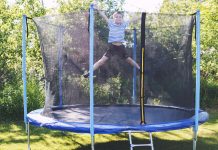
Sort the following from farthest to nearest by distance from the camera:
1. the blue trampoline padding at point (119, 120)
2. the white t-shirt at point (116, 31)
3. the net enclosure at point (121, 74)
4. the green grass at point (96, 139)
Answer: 1. the green grass at point (96, 139)
2. the white t-shirt at point (116, 31)
3. the net enclosure at point (121, 74)
4. the blue trampoline padding at point (119, 120)

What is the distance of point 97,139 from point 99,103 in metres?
0.69

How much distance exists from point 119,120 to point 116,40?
37.0 inches

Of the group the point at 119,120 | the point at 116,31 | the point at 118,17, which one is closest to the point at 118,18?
the point at 118,17

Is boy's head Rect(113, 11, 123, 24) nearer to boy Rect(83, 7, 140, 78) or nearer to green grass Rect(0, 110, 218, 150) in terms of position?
boy Rect(83, 7, 140, 78)

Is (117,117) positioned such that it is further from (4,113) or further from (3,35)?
(3,35)

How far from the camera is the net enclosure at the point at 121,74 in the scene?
4.10 metres

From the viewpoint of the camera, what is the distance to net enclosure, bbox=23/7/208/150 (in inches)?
161

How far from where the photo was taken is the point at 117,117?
4.57m

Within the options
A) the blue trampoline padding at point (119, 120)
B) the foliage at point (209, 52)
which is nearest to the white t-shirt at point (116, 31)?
the blue trampoline padding at point (119, 120)

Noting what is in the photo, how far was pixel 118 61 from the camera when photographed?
183 inches

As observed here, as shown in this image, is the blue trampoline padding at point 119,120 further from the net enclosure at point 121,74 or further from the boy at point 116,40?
the boy at point 116,40

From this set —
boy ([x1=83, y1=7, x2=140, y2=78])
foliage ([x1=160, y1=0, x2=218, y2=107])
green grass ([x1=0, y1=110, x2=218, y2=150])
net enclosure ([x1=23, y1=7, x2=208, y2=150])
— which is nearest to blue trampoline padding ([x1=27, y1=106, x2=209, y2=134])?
net enclosure ([x1=23, y1=7, x2=208, y2=150])

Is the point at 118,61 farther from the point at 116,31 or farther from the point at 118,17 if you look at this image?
the point at 118,17

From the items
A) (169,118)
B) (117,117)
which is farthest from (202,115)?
(117,117)
